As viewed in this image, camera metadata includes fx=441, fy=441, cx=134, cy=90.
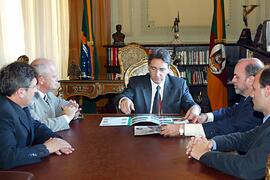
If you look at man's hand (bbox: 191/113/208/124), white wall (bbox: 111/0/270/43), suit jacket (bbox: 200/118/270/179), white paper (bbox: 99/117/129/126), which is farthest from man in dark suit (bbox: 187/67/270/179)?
white wall (bbox: 111/0/270/43)

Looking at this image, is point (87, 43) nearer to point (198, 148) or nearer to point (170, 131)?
point (170, 131)

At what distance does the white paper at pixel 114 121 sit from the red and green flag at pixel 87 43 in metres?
2.90

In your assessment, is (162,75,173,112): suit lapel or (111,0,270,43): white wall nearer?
(162,75,173,112): suit lapel

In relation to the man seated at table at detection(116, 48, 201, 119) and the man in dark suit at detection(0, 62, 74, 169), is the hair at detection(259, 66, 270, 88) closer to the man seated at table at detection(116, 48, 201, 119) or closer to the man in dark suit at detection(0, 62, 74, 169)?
the man in dark suit at detection(0, 62, 74, 169)

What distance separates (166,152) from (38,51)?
9.92 feet

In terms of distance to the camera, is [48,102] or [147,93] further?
[147,93]

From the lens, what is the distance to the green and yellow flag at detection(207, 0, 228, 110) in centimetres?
594

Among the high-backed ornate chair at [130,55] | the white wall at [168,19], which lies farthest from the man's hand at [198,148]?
the white wall at [168,19]

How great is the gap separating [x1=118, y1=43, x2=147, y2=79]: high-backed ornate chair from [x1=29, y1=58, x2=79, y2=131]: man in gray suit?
2.57m

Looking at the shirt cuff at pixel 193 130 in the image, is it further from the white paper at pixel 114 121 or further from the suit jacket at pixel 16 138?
the suit jacket at pixel 16 138

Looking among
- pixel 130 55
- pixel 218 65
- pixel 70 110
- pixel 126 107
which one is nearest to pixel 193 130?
pixel 126 107

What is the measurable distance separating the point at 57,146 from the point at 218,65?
3945 millimetres

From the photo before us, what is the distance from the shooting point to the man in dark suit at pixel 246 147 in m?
1.88

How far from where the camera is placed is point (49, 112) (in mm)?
3127
